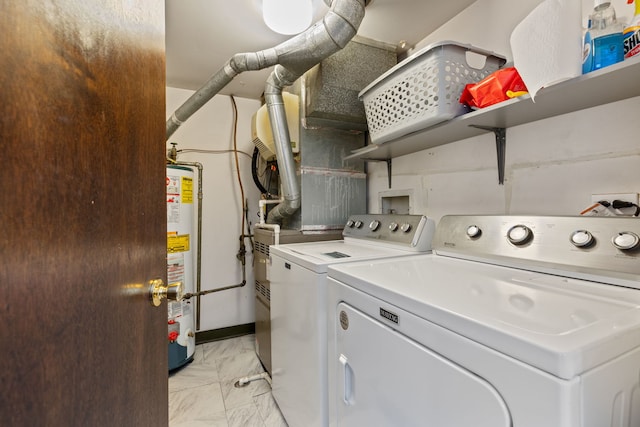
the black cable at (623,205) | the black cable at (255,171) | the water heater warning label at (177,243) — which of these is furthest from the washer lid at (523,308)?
the black cable at (255,171)

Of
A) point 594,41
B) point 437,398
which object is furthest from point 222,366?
point 594,41

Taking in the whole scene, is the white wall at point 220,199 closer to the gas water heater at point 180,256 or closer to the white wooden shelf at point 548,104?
the gas water heater at point 180,256

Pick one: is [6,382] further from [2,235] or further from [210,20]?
[210,20]

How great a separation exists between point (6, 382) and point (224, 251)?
2.71m

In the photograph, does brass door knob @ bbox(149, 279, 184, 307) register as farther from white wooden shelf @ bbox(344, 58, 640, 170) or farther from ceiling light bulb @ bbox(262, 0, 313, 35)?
ceiling light bulb @ bbox(262, 0, 313, 35)

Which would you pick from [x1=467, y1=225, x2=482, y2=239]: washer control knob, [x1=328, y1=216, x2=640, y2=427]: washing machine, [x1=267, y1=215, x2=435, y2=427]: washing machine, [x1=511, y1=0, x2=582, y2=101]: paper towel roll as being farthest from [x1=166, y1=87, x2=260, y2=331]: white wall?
[x1=511, y1=0, x2=582, y2=101]: paper towel roll

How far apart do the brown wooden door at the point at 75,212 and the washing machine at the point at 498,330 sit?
624 millimetres

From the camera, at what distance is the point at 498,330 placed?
0.54m

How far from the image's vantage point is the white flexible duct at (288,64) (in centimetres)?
142

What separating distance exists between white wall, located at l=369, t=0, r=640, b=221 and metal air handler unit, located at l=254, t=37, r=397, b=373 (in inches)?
18.3

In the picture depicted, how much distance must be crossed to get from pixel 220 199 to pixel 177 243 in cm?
77

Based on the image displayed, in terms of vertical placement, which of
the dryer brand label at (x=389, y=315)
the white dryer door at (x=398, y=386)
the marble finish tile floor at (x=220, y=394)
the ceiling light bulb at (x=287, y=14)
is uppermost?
the ceiling light bulb at (x=287, y=14)

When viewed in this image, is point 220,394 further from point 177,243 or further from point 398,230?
point 398,230

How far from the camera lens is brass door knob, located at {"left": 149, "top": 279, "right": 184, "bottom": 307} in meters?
0.79
